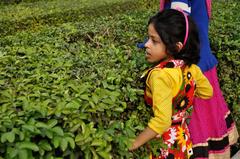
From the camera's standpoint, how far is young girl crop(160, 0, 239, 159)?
2893mm

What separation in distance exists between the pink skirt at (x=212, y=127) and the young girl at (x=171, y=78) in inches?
17.4

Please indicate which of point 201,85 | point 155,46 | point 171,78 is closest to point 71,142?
point 171,78

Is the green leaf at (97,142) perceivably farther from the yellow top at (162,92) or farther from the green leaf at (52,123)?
the yellow top at (162,92)

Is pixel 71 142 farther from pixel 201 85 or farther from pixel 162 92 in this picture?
pixel 201 85

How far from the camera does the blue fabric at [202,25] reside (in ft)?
9.45

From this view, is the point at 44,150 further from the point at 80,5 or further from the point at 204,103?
the point at 80,5

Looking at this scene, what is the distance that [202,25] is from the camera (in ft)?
9.57

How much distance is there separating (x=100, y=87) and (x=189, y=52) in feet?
1.93

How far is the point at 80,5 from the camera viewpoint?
27.8 ft

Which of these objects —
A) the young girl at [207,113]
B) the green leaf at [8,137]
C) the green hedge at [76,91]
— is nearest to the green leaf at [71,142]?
the green hedge at [76,91]

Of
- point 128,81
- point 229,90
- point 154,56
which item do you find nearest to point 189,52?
point 154,56

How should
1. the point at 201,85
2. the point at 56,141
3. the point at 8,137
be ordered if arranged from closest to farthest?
the point at 8,137, the point at 56,141, the point at 201,85

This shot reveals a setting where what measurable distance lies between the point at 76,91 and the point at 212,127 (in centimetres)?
151

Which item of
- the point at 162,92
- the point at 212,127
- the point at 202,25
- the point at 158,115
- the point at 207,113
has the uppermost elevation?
the point at 202,25
